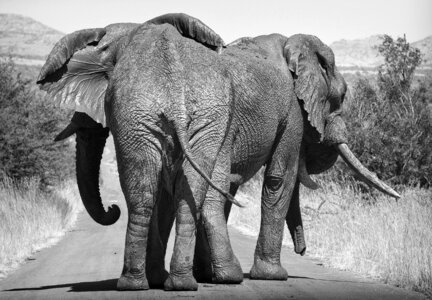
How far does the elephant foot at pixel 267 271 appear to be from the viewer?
12.0 metres

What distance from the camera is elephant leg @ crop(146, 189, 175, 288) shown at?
10.2 meters

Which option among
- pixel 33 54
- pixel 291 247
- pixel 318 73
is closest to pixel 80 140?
pixel 318 73

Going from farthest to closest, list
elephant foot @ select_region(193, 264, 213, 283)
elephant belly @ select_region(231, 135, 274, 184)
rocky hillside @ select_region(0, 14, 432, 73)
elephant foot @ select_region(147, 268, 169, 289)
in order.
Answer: rocky hillside @ select_region(0, 14, 432, 73), elephant belly @ select_region(231, 135, 274, 184), elephant foot @ select_region(193, 264, 213, 283), elephant foot @ select_region(147, 268, 169, 289)

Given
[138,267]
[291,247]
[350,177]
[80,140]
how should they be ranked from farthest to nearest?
[350,177] < [291,247] < [80,140] < [138,267]

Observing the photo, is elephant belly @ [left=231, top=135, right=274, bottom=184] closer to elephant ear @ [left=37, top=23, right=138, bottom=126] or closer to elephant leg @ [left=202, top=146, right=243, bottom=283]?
elephant leg @ [left=202, top=146, right=243, bottom=283]

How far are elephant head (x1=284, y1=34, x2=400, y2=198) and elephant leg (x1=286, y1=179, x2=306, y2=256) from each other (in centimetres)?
57

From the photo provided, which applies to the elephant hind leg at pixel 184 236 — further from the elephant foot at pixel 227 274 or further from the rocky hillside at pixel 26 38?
the rocky hillside at pixel 26 38

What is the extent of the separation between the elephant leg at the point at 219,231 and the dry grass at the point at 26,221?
3339 mm

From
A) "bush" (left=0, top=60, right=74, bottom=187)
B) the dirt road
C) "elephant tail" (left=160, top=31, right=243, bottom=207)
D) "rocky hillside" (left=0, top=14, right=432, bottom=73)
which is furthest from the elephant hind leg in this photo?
"rocky hillside" (left=0, top=14, right=432, bottom=73)

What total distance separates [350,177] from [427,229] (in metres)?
8.60

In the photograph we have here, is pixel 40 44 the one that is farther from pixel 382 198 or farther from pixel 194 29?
pixel 194 29

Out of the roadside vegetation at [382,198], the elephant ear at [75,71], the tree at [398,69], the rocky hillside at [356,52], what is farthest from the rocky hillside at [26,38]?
the elephant ear at [75,71]

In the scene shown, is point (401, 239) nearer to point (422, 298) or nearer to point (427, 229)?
point (427, 229)

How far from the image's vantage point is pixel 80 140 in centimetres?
1136
